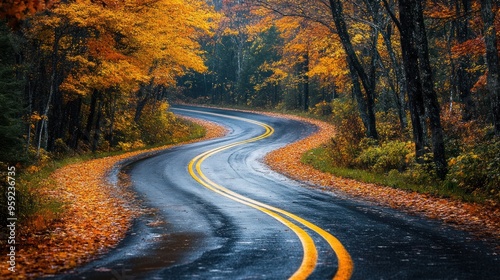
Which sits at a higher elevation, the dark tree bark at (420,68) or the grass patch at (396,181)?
the dark tree bark at (420,68)

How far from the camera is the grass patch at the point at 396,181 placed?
11.9 metres

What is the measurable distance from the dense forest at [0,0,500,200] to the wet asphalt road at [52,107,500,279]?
11.4 feet

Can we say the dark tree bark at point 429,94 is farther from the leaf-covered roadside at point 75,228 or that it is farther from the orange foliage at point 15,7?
the orange foliage at point 15,7

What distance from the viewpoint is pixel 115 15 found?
66.8 ft

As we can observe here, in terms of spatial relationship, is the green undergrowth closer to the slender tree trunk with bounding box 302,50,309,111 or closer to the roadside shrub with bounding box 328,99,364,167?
the roadside shrub with bounding box 328,99,364,167

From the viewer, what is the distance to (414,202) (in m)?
11.3

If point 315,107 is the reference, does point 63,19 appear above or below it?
above

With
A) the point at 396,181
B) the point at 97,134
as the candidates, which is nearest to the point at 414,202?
the point at 396,181

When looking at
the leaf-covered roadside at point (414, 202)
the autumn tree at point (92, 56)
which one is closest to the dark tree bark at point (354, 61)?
the leaf-covered roadside at point (414, 202)

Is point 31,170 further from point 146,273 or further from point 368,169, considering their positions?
point 146,273

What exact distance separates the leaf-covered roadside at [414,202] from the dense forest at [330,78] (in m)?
1.01

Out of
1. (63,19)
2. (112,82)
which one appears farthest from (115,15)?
(112,82)

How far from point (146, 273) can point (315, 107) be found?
41.3 meters

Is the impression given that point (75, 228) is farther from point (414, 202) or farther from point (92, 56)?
point (92, 56)
